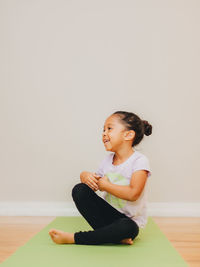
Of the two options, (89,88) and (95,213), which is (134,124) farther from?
(89,88)

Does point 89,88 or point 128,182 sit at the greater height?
point 89,88

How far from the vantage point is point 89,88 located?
222 cm

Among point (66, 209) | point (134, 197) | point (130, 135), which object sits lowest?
point (66, 209)

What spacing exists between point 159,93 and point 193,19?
0.56m

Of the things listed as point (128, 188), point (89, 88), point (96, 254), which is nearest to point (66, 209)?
point (89, 88)

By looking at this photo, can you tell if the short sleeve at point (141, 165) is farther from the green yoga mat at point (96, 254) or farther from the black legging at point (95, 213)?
Result: the green yoga mat at point (96, 254)

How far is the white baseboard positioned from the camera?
212cm

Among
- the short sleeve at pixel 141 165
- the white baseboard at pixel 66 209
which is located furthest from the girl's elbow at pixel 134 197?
the white baseboard at pixel 66 209

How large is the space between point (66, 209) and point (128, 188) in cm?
91

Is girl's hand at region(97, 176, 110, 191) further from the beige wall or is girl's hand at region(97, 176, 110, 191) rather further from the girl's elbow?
the beige wall

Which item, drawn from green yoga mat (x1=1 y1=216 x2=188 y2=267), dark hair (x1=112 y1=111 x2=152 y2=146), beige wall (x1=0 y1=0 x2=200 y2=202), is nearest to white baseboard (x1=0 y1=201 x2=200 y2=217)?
beige wall (x1=0 y1=0 x2=200 y2=202)

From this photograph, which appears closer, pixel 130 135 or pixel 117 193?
pixel 117 193

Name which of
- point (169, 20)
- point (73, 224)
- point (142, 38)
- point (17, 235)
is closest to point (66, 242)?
point (17, 235)

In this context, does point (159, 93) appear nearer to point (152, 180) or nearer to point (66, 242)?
point (152, 180)
